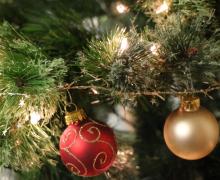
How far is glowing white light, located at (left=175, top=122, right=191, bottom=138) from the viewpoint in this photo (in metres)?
0.49

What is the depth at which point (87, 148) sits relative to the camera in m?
0.47

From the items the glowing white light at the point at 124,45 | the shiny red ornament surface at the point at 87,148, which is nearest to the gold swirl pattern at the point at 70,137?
the shiny red ornament surface at the point at 87,148

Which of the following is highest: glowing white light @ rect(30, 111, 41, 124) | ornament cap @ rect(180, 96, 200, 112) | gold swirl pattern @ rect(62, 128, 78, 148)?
ornament cap @ rect(180, 96, 200, 112)

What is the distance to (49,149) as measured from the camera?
0.52m

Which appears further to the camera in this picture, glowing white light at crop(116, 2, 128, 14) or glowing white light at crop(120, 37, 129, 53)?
glowing white light at crop(116, 2, 128, 14)

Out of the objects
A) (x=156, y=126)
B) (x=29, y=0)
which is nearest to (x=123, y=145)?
(x=156, y=126)

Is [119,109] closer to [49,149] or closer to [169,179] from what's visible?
[169,179]

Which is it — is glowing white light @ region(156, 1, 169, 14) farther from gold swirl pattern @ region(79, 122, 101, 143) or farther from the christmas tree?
gold swirl pattern @ region(79, 122, 101, 143)

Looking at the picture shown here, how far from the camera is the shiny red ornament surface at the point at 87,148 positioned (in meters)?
0.47

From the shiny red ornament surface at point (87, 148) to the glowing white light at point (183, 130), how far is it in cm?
8

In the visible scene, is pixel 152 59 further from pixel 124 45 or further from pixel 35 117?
pixel 35 117

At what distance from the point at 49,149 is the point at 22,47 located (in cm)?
14

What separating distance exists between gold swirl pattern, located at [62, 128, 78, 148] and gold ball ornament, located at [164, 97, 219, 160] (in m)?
0.11

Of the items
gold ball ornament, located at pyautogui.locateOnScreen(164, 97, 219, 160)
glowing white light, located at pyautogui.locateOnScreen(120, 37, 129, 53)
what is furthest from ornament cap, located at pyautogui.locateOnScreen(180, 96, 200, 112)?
glowing white light, located at pyautogui.locateOnScreen(120, 37, 129, 53)
